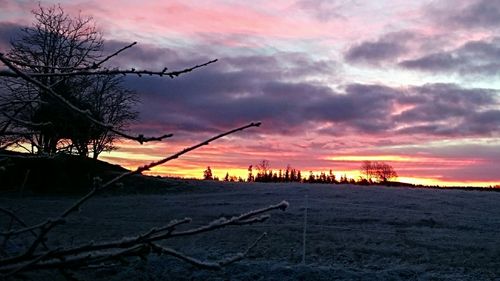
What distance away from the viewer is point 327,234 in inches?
475

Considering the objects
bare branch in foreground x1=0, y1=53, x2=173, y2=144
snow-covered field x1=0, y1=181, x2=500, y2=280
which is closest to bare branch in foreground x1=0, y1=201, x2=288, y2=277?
bare branch in foreground x1=0, y1=53, x2=173, y2=144

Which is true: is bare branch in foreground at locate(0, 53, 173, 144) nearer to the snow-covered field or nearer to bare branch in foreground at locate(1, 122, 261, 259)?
bare branch in foreground at locate(1, 122, 261, 259)

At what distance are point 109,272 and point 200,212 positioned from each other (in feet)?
20.5

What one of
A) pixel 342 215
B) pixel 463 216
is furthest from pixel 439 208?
pixel 342 215

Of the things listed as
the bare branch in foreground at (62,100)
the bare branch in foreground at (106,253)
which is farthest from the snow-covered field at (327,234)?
the bare branch in foreground at (106,253)

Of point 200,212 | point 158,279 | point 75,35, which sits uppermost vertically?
point 75,35

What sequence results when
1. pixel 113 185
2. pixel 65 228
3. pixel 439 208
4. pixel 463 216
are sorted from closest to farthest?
pixel 113 185
pixel 65 228
pixel 463 216
pixel 439 208

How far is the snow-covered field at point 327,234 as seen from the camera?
961 centimetres

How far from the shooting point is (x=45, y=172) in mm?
25594

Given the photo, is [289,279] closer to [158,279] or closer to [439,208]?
[158,279]

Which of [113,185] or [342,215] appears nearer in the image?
[113,185]

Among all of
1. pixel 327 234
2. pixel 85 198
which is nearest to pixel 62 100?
pixel 85 198

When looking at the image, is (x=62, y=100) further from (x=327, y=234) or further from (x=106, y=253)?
(x=327, y=234)

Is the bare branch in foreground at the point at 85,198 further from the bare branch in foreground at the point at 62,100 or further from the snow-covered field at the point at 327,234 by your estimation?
the snow-covered field at the point at 327,234
